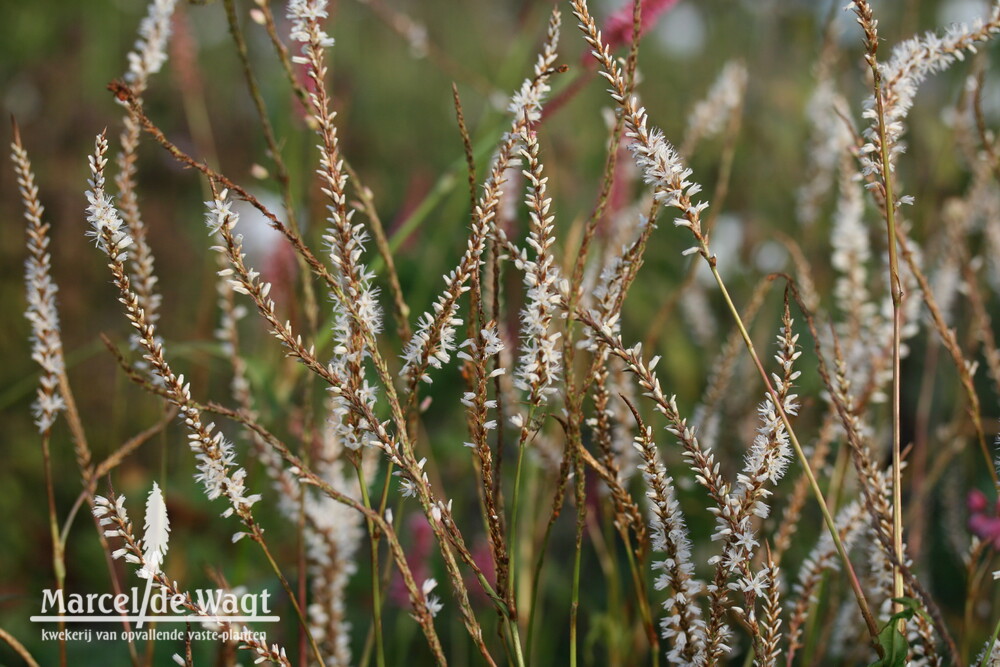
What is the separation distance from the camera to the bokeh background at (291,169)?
165 centimetres

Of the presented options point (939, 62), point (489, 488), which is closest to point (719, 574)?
point (489, 488)

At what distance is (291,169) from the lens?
5.43 feet

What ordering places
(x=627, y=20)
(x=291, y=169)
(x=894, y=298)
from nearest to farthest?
(x=894, y=298) < (x=627, y=20) < (x=291, y=169)

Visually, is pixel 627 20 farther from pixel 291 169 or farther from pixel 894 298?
pixel 291 169

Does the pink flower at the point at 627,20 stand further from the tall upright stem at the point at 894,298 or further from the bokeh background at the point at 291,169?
the tall upright stem at the point at 894,298

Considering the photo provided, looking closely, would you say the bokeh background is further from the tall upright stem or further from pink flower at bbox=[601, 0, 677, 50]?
the tall upright stem

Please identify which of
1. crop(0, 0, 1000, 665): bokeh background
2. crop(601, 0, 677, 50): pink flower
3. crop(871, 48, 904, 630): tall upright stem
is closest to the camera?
crop(871, 48, 904, 630): tall upright stem

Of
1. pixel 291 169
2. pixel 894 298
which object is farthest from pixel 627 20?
pixel 291 169

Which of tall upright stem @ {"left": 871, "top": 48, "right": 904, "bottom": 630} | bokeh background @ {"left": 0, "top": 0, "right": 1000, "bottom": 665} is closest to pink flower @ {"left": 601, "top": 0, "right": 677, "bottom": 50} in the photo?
bokeh background @ {"left": 0, "top": 0, "right": 1000, "bottom": 665}

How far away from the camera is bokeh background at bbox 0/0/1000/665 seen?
1.65 m

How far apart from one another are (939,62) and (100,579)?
5.76 feet

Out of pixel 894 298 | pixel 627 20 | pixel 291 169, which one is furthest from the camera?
pixel 291 169

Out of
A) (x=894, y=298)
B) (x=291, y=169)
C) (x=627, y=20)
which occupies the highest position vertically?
(x=291, y=169)

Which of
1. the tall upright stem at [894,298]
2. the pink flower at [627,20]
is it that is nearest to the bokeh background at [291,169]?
the pink flower at [627,20]
